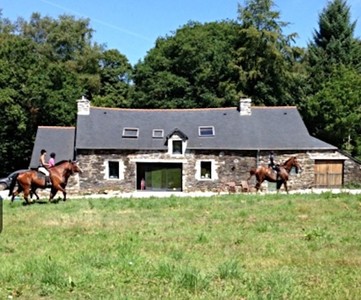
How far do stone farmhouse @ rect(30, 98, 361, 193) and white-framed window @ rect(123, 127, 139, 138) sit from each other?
0.22ft

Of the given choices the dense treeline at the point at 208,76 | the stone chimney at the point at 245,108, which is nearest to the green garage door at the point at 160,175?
the stone chimney at the point at 245,108

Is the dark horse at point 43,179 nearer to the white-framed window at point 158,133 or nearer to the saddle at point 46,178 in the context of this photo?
the saddle at point 46,178

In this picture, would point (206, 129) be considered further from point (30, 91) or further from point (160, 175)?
point (30, 91)

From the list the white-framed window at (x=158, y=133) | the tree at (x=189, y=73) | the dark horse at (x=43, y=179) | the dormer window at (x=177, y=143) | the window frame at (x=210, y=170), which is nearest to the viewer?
the dark horse at (x=43, y=179)

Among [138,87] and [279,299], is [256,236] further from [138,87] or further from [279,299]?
[138,87]

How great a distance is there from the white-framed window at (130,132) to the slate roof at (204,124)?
215 millimetres

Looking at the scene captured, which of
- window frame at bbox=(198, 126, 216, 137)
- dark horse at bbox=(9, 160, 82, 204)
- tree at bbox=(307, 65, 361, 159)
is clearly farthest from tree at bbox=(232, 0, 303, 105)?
dark horse at bbox=(9, 160, 82, 204)

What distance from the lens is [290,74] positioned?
41906mm

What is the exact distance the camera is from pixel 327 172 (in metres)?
32.2

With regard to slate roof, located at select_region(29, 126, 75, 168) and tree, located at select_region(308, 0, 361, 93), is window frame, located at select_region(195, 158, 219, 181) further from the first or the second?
tree, located at select_region(308, 0, 361, 93)

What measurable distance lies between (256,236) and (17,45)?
35.7 metres

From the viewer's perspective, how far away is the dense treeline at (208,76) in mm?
38375

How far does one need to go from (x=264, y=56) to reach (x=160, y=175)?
1576 cm

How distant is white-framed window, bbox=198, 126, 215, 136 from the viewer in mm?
32406
